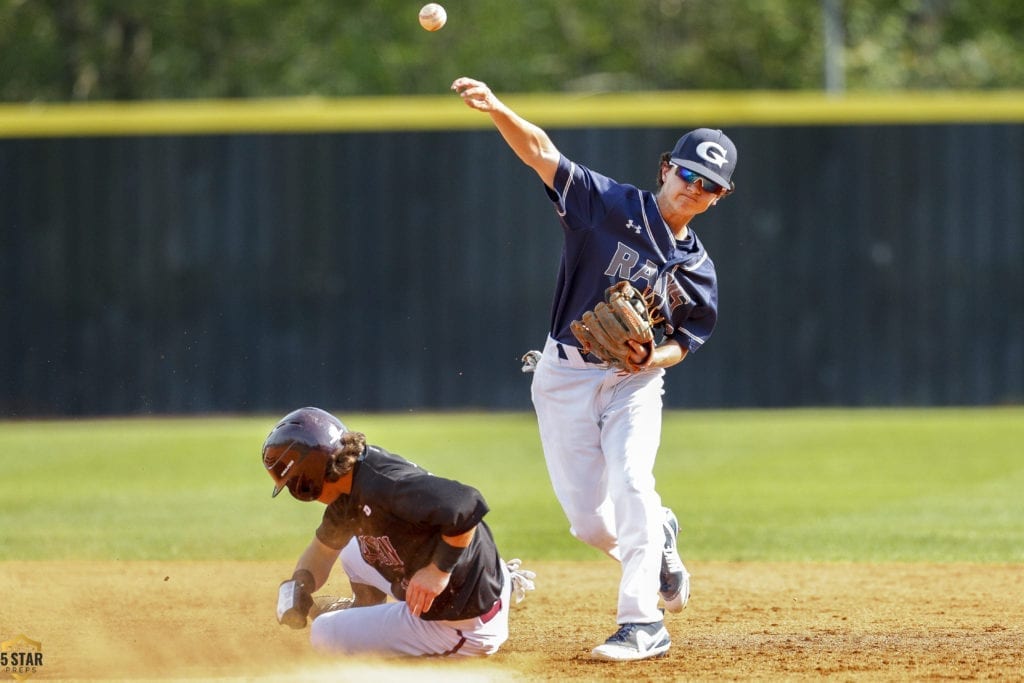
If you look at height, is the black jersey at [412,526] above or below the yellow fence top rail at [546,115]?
below

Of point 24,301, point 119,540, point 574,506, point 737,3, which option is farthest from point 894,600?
point 737,3

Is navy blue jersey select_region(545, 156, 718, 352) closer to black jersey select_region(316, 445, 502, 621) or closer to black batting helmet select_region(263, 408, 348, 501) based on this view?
black jersey select_region(316, 445, 502, 621)

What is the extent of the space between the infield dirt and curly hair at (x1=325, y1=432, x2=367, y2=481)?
668 mm

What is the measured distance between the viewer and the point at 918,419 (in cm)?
1490

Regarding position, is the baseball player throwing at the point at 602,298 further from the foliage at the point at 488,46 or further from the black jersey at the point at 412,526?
A: the foliage at the point at 488,46

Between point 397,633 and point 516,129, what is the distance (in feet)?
5.82

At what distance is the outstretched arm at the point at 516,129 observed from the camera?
16.1 ft

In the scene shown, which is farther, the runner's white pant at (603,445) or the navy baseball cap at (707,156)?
the navy baseball cap at (707,156)

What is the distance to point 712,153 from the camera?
510 centimetres

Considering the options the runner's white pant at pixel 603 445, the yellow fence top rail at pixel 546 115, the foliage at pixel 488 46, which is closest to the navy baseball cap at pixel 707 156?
the runner's white pant at pixel 603 445

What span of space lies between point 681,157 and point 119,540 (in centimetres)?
458

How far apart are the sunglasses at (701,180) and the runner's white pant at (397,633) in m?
1.63

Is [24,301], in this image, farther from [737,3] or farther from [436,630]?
[737,3]

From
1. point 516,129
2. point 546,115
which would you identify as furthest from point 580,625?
point 546,115
